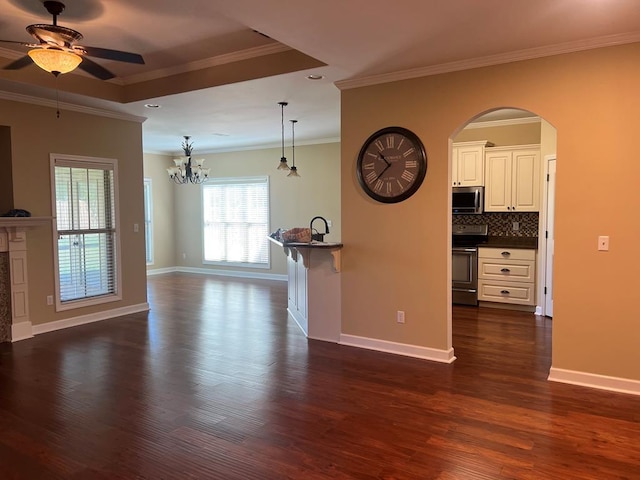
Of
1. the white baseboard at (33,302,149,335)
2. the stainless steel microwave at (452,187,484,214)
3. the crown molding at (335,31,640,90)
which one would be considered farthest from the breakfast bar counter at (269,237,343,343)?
the stainless steel microwave at (452,187,484,214)

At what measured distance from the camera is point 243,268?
9.60 meters

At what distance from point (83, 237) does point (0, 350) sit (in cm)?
157

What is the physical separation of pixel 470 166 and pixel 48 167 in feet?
17.4

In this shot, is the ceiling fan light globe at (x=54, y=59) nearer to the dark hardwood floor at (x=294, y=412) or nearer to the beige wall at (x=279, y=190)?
the dark hardwood floor at (x=294, y=412)

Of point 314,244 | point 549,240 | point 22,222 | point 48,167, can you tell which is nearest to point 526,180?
point 549,240

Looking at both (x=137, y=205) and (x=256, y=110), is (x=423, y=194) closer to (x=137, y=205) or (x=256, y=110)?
(x=256, y=110)

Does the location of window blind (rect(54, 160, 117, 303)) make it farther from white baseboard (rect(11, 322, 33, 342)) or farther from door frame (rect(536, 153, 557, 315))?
door frame (rect(536, 153, 557, 315))

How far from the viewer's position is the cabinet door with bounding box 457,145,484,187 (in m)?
6.39

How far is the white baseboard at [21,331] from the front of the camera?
491 centimetres

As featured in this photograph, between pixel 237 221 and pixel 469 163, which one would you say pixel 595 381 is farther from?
pixel 237 221

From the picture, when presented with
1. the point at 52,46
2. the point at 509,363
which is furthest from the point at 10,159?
the point at 509,363

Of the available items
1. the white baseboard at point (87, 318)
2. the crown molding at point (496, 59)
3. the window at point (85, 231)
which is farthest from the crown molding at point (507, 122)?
the white baseboard at point (87, 318)

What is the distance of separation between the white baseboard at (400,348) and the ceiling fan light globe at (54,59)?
3248 millimetres

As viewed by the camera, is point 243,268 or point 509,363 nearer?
point 509,363
